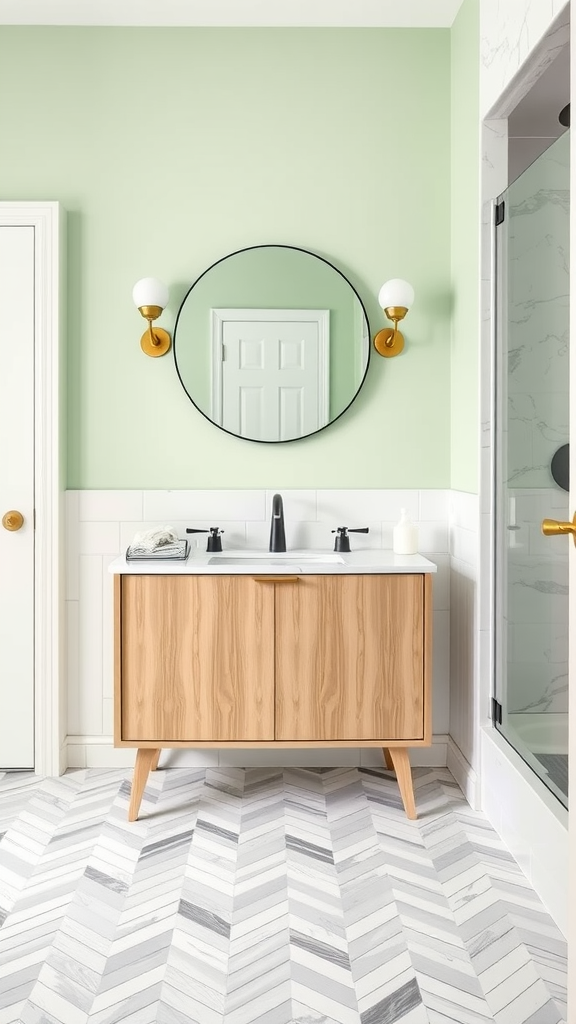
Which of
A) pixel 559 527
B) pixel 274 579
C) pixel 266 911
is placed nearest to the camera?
pixel 559 527

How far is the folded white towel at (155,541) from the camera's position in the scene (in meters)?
2.44

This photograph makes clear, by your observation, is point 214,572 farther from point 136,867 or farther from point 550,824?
point 550,824

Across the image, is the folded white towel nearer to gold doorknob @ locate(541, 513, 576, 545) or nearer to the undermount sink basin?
the undermount sink basin

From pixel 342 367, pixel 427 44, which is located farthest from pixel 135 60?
pixel 342 367

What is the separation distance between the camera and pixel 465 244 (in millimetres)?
2602

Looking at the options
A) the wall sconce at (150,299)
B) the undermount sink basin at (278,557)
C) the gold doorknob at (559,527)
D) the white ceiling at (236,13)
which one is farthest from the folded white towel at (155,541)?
the white ceiling at (236,13)

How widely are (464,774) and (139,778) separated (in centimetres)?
105

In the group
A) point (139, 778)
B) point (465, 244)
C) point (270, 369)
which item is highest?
point (465, 244)

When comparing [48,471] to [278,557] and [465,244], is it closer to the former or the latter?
[278,557]

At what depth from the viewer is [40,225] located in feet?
8.87

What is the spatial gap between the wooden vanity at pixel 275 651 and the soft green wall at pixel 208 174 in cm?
65

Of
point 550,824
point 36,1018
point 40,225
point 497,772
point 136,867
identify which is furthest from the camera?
point 40,225

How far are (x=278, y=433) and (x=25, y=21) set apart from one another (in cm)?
167

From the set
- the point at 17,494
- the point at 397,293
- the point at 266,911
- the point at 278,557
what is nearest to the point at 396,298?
the point at 397,293
